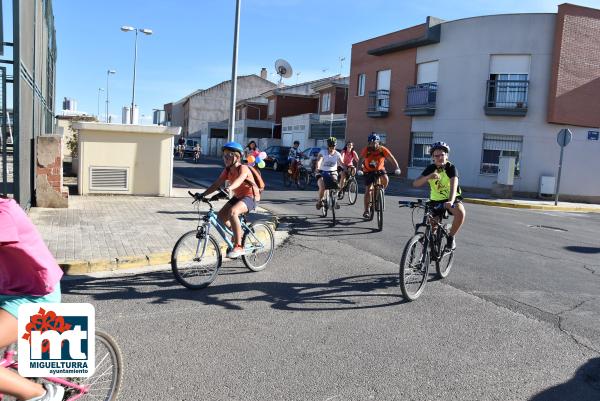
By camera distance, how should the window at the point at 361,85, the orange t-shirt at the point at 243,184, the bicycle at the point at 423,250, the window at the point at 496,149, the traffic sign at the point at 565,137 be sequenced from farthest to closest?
the window at the point at 361,85
the window at the point at 496,149
the traffic sign at the point at 565,137
the orange t-shirt at the point at 243,184
the bicycle at the point at 423,250

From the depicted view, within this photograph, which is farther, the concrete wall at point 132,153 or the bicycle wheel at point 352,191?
the bicycle wheel at point 352,191

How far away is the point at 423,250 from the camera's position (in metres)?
6.03

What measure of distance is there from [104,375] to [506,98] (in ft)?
79.4

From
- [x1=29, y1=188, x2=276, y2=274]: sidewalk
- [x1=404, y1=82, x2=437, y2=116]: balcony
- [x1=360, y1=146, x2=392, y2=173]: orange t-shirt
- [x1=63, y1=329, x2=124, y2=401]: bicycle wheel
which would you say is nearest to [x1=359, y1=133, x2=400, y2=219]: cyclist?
[x1=360, y1=146, x2=392, y2=173]: orange t-shirt

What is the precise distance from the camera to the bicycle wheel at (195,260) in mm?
5938

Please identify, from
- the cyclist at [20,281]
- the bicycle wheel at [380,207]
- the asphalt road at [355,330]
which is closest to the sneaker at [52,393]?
the cyclist at [20,281]

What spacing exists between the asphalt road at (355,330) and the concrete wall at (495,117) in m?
16.5

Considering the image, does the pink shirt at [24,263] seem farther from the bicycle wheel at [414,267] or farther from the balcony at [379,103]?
the balcony at [379,103]

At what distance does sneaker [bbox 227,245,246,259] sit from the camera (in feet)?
21.4

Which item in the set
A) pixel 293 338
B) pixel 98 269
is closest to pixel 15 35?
pixel 98 269

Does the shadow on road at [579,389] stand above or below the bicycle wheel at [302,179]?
below

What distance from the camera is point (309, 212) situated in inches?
513

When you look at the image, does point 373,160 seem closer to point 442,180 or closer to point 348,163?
point 348,163

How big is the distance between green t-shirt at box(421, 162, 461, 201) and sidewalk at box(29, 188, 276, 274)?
144 inches
